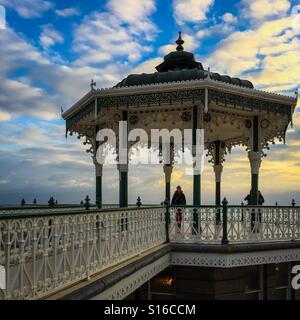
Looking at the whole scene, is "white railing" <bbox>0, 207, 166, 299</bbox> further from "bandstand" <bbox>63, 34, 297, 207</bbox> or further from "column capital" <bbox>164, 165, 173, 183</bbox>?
"column capital" <bbox>164, 165, 173, 183</bbox>

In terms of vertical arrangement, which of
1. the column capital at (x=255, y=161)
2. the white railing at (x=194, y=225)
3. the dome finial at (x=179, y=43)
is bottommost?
the white railing at (x=194, y=225)

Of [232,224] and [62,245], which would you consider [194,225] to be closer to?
[232,224]

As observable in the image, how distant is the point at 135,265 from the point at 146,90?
5567 mm

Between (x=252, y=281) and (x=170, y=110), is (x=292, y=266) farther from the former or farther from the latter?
(x=170, y=110)

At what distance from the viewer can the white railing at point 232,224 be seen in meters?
9.91

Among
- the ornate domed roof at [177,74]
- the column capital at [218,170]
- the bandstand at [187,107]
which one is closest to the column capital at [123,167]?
the bandstand at [187,107]

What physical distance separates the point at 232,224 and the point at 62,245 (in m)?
6.14

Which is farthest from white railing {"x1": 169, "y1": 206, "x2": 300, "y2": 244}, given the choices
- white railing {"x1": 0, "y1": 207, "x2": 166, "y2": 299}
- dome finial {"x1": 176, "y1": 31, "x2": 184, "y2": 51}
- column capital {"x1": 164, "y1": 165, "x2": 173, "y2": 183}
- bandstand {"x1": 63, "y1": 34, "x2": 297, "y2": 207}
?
column capital {"x1": 164, "y1": 165, "x2": 173, "y2": 183}

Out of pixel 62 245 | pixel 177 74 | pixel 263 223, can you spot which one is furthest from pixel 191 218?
pixel 62 245

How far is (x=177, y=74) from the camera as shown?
11398 mm

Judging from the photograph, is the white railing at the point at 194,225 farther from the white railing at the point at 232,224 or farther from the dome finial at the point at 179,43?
the dome finial at the point at 179,43

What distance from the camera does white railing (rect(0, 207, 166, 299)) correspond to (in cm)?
389

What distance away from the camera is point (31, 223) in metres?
4.17
